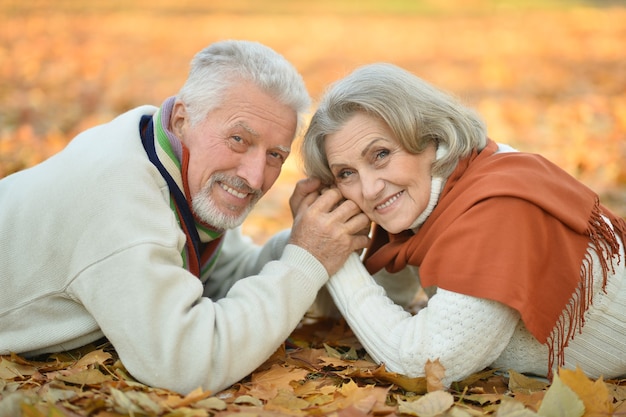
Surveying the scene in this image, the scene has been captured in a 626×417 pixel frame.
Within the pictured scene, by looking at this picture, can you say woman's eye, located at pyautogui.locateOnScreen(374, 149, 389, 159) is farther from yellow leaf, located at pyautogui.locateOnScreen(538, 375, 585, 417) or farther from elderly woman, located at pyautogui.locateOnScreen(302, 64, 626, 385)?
yellow leaf, located at pyautogui.locateOnScreen(538, 375, 585, 417)

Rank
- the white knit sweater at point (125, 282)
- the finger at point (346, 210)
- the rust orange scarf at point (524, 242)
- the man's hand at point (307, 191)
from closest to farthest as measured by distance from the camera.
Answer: the white knit sweater at point (125, 282) → the rust orange scarf at point (524, 242) → the finger at point (346, 210) → the man's hand at point (307, 191)

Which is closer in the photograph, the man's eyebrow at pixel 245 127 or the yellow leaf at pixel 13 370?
the yellow leaf at pixel 13 370

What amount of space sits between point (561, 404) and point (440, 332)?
21.2 inches

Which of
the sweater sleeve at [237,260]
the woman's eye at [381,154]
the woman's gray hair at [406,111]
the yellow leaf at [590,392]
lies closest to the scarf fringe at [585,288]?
the yellow leaf at [590,392]

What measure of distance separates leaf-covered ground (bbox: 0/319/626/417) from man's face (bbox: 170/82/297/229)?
2.46 ft

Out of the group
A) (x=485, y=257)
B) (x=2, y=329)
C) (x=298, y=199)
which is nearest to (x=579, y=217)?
(x=485, y=257)

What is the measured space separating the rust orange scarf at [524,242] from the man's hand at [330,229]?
0.37m

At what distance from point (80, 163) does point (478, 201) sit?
165 centimetres

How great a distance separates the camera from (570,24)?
55.2ft

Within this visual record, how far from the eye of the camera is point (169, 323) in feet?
8.94

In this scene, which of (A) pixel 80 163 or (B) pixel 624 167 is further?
(B) pixel 624 167

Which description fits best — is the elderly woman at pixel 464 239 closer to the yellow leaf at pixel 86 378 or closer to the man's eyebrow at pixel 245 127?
the man's eyebrow at pixel 245 127

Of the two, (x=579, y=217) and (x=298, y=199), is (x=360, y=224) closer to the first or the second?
(x=298, y=199)

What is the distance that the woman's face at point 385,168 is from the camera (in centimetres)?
322
